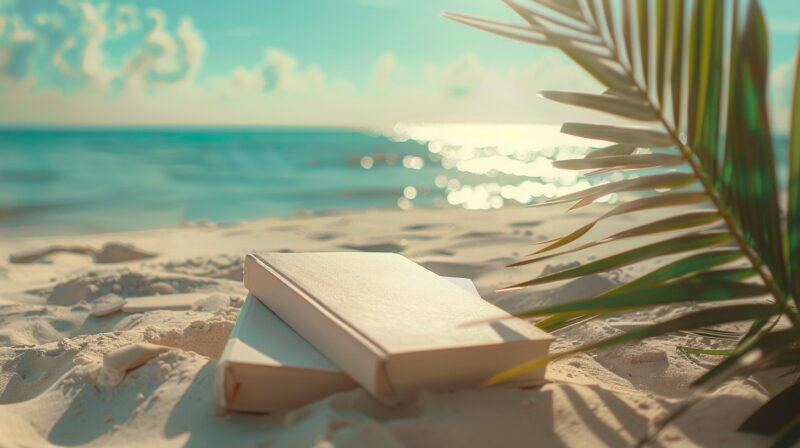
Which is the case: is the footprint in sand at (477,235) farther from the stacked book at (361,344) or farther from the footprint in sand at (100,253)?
the stacked book at (361,344)

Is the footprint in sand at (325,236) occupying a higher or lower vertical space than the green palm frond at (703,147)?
lower

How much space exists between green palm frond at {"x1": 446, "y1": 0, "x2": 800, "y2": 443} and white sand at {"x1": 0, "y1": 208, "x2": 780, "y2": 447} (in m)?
0.15

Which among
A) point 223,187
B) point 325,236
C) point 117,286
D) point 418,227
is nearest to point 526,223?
point 418,227

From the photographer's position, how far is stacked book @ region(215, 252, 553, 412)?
971 mm

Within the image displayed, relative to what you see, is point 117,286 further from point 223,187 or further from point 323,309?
point 223,187

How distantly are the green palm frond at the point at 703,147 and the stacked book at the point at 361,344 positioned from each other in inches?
5.1

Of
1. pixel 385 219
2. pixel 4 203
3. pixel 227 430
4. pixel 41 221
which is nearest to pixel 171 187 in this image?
pixel 4 203

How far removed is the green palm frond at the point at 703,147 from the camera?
0.91m

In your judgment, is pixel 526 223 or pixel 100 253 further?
pixel 526 223

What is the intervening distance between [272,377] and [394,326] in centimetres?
20

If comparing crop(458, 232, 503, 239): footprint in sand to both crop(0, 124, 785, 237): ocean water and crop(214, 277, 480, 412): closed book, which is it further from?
crop(0, 124, 785, 237): ocean water

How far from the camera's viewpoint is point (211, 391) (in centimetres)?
116

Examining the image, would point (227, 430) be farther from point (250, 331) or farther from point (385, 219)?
point (385, 219)

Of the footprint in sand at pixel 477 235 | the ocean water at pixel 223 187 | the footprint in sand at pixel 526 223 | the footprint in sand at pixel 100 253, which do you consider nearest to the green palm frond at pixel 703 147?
the footprint in sand at pixel 477 235
